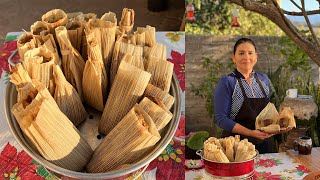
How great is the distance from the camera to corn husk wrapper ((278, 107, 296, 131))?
77.6 inches

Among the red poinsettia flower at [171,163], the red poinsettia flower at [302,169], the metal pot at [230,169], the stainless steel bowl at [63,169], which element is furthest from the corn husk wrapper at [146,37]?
the red poinsettia flower at [302,169]

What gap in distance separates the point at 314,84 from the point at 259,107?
1.05 ft

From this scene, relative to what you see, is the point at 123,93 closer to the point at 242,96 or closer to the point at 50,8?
the point at 242,96

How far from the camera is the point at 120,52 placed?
0.62 metres

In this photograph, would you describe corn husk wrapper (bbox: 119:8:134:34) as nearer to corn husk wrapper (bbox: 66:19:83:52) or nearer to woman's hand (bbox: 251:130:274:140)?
corn husk wrapper (bbox: 66:19:83:52)

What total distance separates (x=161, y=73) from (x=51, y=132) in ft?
0.54

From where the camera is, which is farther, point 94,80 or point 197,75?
point 197,75

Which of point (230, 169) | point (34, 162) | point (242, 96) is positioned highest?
point (34, 162)

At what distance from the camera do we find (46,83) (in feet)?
1.86

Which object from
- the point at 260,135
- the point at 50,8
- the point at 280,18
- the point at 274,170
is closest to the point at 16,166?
the point at 280,18

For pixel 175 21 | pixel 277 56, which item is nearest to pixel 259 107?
pixel 277 56

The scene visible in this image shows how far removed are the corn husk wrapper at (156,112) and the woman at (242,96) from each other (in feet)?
4.52

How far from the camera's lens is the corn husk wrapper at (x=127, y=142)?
55cm

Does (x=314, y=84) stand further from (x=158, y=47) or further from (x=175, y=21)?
(x=158, y=47)
